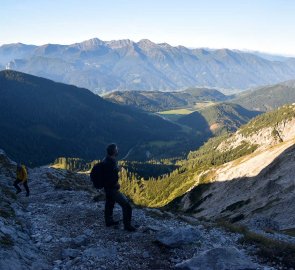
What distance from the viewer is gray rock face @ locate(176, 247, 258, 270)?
15375mm

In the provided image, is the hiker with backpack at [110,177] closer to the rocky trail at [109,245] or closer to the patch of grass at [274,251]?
the rocky trail at [109,245]

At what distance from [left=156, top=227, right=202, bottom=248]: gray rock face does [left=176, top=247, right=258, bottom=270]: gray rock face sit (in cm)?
296

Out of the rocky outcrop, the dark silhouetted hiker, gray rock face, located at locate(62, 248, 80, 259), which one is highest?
the dark silhouetted hiker

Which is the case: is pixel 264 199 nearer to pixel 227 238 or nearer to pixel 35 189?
pixel 35 189

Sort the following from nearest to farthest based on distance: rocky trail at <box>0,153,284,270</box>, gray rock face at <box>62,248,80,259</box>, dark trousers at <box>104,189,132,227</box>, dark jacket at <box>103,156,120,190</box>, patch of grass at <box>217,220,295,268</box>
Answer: rocky trail at <box>0,153,284,270</box>, patch of grass at <box>217,220,295,268</box>, gray rock face at <box>62,248,80,259</box>, dark jacket at <box>103,156,120,190</box>, dark trousers at <box>104,189,132,227</box>

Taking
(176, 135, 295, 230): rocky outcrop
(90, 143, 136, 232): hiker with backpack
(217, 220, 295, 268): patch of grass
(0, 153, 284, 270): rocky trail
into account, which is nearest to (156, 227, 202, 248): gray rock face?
(0, 153, 284, 270): rocky trail

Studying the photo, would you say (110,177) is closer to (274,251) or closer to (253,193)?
(274,251)

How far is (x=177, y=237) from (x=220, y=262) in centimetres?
421

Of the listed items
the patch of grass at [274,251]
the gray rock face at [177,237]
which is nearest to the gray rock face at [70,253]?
the gray rock face at [177,237]

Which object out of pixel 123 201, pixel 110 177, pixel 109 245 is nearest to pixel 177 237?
pixel 109 245

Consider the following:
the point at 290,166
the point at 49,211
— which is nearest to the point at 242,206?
the point at 290,166

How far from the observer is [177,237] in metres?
19.5

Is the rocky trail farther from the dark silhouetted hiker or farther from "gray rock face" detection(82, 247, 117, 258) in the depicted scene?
the dark silhouetted hiker

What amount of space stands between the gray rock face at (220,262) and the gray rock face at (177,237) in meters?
2.96
